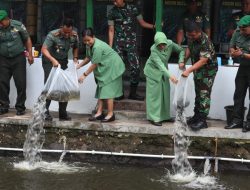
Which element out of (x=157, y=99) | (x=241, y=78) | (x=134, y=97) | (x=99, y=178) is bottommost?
(x=99, y=178)

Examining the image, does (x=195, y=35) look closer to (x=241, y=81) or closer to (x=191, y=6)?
(x=241, y=81)

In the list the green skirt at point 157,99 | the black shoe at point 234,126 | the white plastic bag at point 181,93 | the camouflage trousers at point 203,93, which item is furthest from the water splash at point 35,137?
the black shoe at point 234,126

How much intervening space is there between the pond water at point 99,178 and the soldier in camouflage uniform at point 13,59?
1121 mm

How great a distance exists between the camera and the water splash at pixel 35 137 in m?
7.41

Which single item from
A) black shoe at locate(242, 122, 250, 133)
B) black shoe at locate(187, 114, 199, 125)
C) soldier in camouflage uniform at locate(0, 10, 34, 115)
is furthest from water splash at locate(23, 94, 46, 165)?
black shoe at locate(242, 122, 250, 133)

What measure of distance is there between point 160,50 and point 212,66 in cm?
77

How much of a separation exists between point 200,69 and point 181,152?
118cm

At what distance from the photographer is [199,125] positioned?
23.7 feet

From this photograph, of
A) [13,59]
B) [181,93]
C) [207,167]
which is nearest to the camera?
[207,167]

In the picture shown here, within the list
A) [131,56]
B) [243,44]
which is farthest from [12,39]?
[243,44]

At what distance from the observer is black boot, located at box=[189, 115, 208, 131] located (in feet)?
23.6

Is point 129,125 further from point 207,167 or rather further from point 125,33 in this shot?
point 125,33

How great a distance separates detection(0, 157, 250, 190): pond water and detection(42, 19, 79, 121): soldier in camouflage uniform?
91cm

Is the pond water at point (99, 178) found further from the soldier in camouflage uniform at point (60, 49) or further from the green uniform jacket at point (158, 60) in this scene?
the green uniform jacket at point (158, 60)
